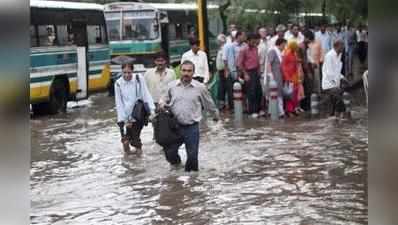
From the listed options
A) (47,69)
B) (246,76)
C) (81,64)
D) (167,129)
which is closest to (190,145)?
(167,129)

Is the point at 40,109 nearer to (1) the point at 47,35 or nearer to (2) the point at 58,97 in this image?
(2) the point at 58,97

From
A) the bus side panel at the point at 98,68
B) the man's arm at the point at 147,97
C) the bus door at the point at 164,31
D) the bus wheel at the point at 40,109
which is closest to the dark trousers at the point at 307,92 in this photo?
the man's arm at the point at 147,97

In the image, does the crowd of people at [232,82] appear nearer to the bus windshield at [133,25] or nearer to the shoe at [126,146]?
the shoe at [126,146]

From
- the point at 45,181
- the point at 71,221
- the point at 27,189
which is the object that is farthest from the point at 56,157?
the point at 27,189

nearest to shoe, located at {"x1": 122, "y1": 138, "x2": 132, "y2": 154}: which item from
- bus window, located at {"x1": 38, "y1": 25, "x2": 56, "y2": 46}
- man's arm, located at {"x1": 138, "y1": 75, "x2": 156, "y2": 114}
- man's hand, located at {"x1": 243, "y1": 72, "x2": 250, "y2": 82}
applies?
man's arm, located at {"x1": 138, "y1": 75, "x2": 156, "y2": 114}

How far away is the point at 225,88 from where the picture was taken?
51.3 feet

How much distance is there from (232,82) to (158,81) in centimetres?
449

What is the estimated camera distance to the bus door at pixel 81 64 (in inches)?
757

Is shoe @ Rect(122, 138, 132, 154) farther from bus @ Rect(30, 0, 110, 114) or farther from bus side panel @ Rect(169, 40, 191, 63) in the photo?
bus side panel @ Rect(169, 40, 191, 63)

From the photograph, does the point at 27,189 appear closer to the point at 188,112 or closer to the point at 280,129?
the point at 188,112

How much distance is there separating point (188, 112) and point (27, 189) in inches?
270

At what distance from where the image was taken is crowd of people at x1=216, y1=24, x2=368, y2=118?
1357cm

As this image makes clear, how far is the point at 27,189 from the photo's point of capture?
175 centimetres

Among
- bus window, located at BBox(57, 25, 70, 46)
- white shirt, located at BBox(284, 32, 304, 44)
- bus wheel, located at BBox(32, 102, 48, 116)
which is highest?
bus window, located at BBox(57, 25, 70, 46)
